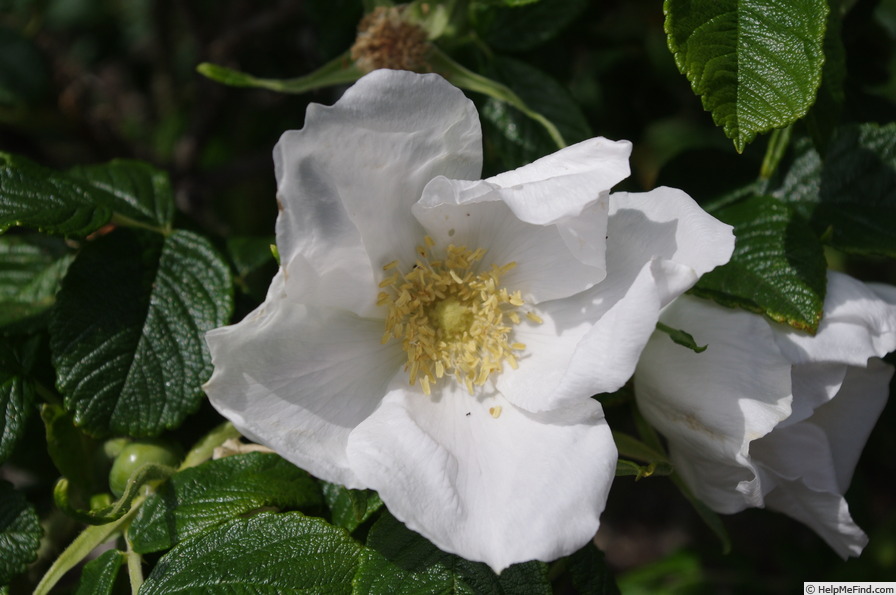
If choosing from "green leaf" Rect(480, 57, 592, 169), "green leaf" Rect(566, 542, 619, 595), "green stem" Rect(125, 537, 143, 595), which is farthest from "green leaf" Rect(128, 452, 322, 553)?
"green leaf" Rect(480, 57, 592, 169)

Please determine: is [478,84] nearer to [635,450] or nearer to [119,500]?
[635,450]

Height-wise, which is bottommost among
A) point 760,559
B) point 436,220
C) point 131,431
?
point 760,559

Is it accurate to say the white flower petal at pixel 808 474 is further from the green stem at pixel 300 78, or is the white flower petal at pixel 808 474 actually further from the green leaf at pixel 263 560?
the green stem at pixel 300 78

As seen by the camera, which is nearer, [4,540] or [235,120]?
[4,540]

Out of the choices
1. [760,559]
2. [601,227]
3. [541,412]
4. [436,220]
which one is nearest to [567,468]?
[541,412]

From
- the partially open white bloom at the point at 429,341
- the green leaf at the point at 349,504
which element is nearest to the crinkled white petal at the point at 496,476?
the partially open white bloom at the point at 429,341

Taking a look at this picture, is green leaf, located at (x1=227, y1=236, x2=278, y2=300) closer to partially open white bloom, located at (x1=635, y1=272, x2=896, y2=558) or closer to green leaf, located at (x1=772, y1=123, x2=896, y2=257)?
partially open white bloom, located at (x1=635, y1=272, x2=896, y2=558)

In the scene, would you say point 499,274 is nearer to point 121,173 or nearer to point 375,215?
point 375,215
